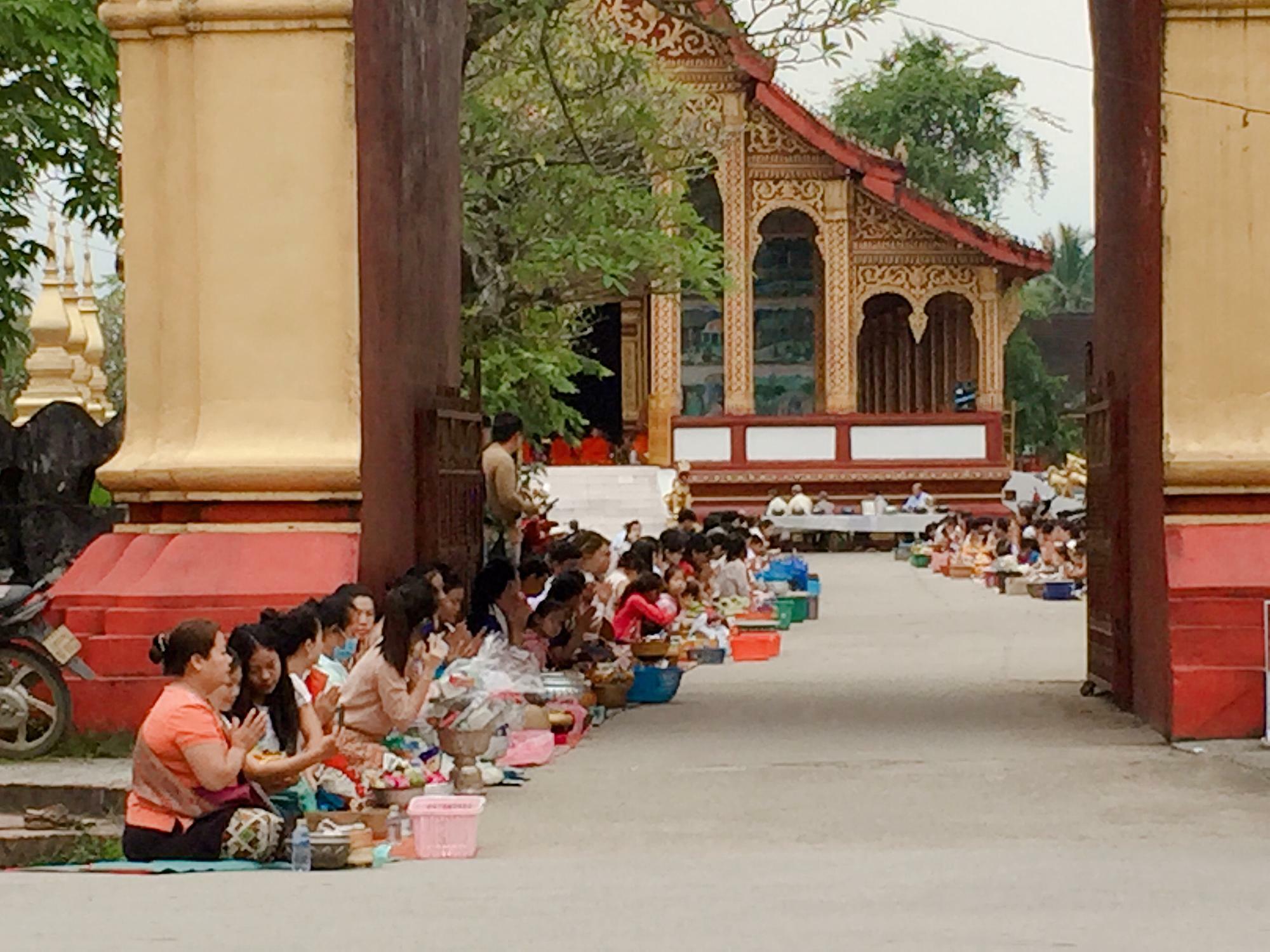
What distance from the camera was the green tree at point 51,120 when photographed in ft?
59.9

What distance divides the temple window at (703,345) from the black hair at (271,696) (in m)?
35.0

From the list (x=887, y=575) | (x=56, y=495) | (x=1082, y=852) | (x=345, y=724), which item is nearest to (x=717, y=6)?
(x=56, y=495)

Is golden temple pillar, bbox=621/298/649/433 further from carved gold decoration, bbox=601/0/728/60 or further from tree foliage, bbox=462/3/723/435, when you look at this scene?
tree foliage, bbox=462/3/723/435

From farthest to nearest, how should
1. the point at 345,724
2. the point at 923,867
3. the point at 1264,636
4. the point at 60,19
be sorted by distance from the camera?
1. the point at 60,19
2. the point at 1264,636
3. the point at 345,724
4. the point at 923,867

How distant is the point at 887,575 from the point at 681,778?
78.2 feet

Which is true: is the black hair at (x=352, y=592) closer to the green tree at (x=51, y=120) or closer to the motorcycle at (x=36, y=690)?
the motorcycle at (x=36, y=690)

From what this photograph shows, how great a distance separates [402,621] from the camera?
11406mm

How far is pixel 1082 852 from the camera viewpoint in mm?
9430

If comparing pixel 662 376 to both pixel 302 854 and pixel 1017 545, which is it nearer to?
pixel 1017 545

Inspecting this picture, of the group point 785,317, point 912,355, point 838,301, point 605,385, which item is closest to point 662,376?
point 838,301

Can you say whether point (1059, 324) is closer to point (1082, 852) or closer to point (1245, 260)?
point (1245, 260)

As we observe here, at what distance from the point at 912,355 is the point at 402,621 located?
38.0 meters

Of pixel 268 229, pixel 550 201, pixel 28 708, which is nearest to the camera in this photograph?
pixel 28 708

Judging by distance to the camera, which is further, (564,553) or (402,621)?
(564,553)
